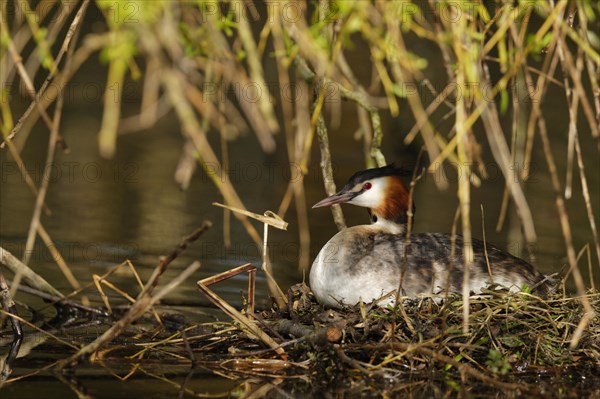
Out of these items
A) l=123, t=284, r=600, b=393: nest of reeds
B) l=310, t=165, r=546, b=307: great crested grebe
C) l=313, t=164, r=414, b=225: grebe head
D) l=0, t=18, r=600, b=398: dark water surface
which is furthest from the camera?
l=0, t=18, r=600, b=398: dark water surface

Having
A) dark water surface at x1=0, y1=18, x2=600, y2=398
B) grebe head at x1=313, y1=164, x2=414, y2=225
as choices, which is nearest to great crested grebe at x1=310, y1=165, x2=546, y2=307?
grebe head at x1=313, y1=164, x2=414, y2=225

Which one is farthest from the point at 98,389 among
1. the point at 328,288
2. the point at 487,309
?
the point at 487,309

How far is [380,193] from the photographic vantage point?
7012 mm

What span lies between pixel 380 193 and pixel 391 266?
28.5 inches

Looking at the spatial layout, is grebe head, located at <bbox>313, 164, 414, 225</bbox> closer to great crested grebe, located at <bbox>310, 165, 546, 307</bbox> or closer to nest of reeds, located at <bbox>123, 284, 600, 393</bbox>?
great crested grebe, located at <bbox>310, 165, 546, 307</bbox>

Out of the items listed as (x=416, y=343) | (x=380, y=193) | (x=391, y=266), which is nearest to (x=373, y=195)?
(x=380, y=193)

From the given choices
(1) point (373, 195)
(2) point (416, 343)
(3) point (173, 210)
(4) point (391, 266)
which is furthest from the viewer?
(3) point (173, 210)

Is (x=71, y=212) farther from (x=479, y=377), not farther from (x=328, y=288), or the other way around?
(x=479, y=377)

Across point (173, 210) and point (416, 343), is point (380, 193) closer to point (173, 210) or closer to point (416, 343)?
point (416, 343)

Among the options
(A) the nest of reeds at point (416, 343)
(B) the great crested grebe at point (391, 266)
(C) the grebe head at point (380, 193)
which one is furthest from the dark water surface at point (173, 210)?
(C) the grebe head at point (380, 193)

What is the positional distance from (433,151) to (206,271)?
4.67 meters

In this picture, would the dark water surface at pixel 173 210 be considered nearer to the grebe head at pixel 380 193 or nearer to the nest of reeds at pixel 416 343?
the nest of reeds at pixel 416 343

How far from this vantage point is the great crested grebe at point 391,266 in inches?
251

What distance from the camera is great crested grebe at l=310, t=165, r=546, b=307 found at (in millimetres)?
6383
